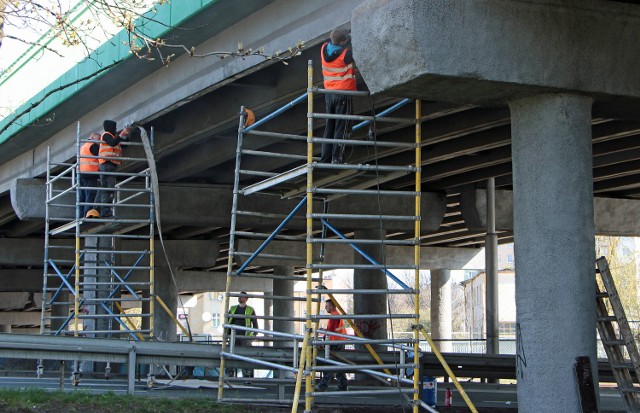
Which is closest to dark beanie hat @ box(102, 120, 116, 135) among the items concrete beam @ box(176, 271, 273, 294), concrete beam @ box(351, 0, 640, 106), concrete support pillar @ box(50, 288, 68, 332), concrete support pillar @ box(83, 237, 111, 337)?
concrete support pillar @ box(83, 237, 111, 337)

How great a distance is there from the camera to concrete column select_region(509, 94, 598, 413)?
9266mm

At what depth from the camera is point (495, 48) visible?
30.6 ft

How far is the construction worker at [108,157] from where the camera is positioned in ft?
58.4

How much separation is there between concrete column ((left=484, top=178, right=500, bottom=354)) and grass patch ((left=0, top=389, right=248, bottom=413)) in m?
14.0

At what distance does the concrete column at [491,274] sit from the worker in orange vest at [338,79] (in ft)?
43.4

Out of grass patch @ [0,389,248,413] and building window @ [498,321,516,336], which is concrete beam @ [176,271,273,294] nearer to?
grass patch @ [0,389,248,413]

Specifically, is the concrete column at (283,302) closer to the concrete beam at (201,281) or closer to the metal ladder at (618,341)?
the concrete beam at (201,281)

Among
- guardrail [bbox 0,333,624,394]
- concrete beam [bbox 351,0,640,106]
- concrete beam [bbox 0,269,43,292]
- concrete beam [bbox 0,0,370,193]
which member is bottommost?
guardrail [bbox 0,333,624,394]

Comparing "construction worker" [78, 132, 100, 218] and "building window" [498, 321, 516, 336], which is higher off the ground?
"construction worker" [78, 132, 100, 218]

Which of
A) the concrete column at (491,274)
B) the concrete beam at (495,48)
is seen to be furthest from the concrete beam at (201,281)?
the concrete beam at (495,48)

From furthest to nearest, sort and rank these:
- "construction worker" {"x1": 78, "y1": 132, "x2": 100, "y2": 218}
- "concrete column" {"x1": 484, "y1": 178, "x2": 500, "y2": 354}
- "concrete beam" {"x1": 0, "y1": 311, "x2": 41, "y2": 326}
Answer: "concrete beam" {"x1": 0, "y1": 311, "x2": 41, "y2": 326} → "concrete column" {"x1": 484, "y1": 178, "x2": 500, "y2": 354} → "construction worker" {"x1": 78, "y1": 132, "x2": 100, "y2": 218}

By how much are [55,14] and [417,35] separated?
3.50 meters

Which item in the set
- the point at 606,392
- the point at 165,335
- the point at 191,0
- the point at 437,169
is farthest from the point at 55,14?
the point at 165,335

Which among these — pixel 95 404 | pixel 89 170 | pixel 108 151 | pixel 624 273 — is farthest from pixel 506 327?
pixel 95 404
